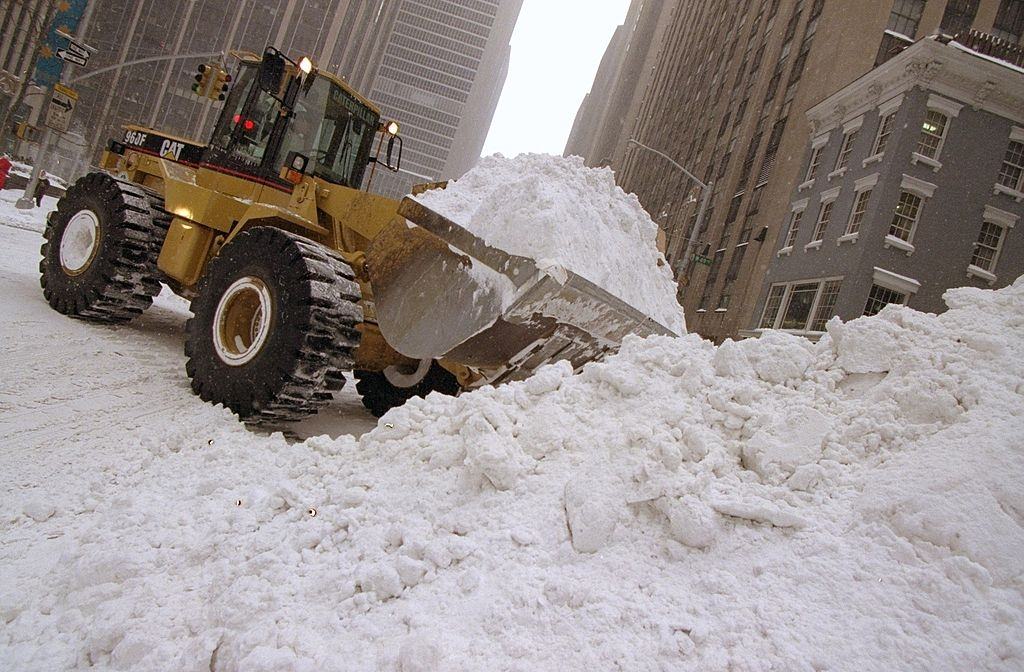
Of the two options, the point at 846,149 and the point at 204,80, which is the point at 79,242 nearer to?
the point at 204,80

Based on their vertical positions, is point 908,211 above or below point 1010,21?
below

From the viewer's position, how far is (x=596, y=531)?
229 centimetres

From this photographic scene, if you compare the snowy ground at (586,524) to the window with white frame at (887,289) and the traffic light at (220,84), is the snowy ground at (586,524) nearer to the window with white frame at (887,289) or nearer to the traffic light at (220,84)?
the traffic light at (220,84)

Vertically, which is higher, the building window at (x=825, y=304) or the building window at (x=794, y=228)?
the building window at (x=794, y=228)

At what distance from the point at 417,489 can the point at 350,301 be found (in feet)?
→ 5.58

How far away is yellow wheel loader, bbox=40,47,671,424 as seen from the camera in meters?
3.91

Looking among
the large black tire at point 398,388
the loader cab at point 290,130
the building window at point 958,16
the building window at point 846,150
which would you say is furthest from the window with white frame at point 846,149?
the large black tire at point 398,388

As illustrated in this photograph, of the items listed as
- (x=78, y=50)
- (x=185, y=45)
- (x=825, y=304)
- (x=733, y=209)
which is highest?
(x=185, y=45)

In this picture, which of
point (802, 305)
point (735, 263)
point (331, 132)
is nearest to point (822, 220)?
point (802, 305)

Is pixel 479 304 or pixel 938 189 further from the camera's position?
pixel 938 189

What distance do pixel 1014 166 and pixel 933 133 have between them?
10.5 feet

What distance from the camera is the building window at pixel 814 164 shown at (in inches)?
989

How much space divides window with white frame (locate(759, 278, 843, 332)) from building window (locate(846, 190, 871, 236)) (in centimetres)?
185

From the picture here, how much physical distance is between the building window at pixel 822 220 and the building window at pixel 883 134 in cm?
223
